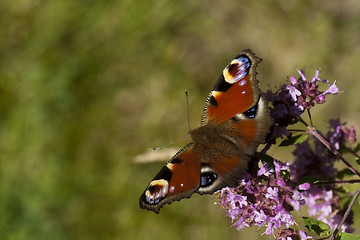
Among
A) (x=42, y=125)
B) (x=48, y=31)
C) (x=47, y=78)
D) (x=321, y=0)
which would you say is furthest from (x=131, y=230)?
(x=321, y=0)

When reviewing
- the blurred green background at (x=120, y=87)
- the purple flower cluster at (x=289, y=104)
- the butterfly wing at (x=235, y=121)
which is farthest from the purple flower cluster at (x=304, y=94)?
the blurred green background at (x=120, y=87)

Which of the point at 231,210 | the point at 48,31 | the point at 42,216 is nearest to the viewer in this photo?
the point at 231,210

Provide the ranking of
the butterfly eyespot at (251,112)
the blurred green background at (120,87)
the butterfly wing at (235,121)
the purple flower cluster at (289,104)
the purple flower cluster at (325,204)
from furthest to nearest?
the blurred green background at (120,87) → the purple flower cluster at (325,204) → the purple flower cluster at (289,104) → the butterfly eyespot at (251,112) → the butterfly wing at (235,121)

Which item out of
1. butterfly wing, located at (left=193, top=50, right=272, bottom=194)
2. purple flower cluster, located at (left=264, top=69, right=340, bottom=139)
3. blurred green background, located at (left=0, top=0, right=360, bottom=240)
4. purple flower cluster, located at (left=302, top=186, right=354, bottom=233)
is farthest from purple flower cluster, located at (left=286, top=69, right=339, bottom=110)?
blurred green background, located at (left=0, top=0, right=360, bottom=240)

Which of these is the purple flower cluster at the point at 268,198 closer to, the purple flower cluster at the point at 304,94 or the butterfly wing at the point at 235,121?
the butterfly wing at the point at 235,121

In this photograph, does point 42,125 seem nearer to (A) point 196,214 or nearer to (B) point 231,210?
(A) point 196,214

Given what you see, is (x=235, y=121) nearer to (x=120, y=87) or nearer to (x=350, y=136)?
(x=350, y=136)
